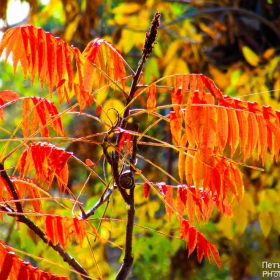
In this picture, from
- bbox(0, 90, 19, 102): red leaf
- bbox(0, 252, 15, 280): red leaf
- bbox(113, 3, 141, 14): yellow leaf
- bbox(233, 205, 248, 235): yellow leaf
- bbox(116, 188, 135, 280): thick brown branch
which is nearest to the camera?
bbox(0, 252, 15, 280): red leaf

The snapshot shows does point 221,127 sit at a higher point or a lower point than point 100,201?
higher

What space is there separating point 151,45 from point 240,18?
3.76 metres

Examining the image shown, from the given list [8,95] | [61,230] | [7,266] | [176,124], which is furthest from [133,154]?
[8,95]

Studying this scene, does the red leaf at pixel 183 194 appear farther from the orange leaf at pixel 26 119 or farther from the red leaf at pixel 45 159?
the orange leaf at pixel 26 119

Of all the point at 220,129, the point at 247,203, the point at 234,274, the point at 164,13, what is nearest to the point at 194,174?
the point at 220,129

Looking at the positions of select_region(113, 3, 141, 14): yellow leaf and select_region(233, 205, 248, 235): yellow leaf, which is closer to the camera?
select_region(233, 205, 248, 235): yellow leaf

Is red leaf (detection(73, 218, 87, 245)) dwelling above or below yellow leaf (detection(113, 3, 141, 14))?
below

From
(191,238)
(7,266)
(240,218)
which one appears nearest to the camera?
(7,266)

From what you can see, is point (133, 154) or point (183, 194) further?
point (183, 194)

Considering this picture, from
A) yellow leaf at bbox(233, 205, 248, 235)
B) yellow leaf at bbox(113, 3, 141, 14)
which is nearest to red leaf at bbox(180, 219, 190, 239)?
yellow leaf at bbox(233, 205, 248, 235)

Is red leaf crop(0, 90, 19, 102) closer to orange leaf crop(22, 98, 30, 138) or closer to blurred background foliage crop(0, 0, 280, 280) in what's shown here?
orange leaf crop(22, 98, 30, 138)

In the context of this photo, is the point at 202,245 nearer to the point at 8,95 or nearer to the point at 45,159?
the point at 45,159

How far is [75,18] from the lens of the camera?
4348 millimetres

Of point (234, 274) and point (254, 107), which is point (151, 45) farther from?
point (234, 274)
